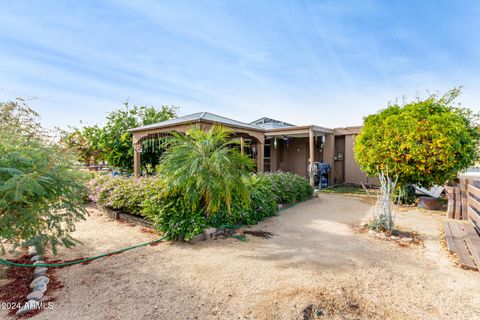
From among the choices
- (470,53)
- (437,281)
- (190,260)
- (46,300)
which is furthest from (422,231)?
(470,53)

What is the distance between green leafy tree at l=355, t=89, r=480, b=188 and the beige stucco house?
111 inches

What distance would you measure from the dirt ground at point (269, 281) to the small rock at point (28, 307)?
134mm

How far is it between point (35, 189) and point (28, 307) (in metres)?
1.05

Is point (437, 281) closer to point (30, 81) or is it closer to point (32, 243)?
point (32, 243)

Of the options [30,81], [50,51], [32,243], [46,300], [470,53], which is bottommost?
[46,300]

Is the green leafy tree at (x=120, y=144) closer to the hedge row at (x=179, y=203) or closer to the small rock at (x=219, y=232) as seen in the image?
the hedge row at (x=179, y=203)

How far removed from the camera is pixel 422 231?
4.44 meters

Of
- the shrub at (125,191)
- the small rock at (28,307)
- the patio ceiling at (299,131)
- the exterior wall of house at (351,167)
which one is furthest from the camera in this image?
the exterior wall of house at (351,167)

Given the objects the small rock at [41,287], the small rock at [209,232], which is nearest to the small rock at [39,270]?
the small rock at [41,287]

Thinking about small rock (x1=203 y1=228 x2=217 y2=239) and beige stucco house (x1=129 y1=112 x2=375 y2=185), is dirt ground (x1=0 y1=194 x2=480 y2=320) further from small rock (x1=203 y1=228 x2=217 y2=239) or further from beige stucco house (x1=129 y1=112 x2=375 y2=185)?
beige stucco house (x1=129 y1=112 x2=375 y2=185)

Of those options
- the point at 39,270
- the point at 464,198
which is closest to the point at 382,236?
the point at 464,198

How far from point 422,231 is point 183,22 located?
752 cm

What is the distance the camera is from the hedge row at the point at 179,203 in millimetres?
3875

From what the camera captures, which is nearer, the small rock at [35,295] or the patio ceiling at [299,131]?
the small rock at [35,295]
